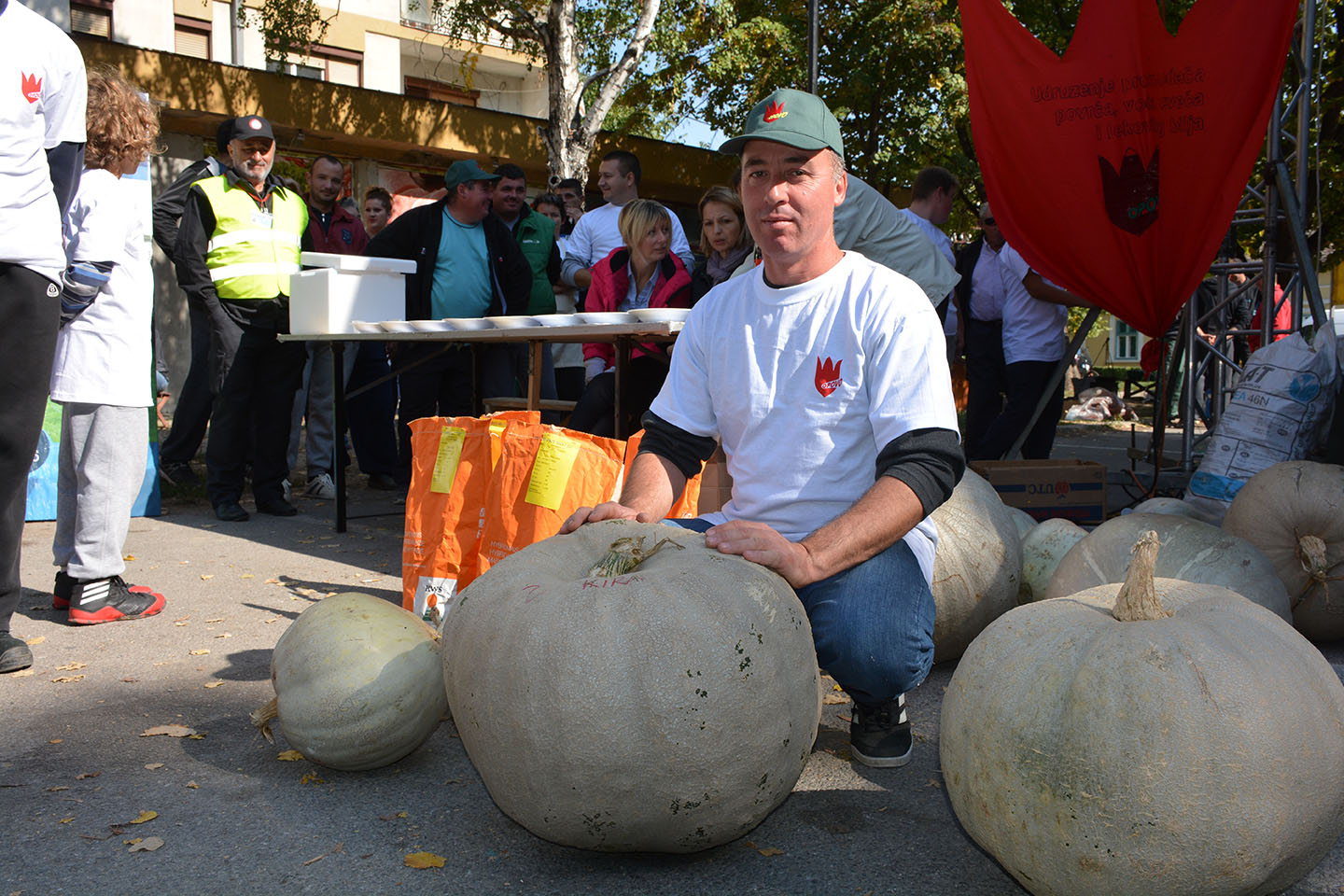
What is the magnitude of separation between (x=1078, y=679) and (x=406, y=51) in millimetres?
32065

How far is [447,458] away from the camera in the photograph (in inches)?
175

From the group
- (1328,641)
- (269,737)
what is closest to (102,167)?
(269,737)

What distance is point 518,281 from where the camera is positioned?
7.11m

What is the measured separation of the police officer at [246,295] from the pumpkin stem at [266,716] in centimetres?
400

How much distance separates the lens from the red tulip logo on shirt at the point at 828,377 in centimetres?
282

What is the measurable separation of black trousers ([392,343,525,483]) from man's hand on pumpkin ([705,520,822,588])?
4.58 metres

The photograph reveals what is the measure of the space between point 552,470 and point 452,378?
332cm

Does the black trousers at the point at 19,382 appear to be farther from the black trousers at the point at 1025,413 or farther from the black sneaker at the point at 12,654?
the black trousers at the point at 1025,413

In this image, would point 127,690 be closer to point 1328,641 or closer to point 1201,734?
point 1201,734

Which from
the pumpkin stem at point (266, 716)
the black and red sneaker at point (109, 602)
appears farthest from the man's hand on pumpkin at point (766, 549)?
the black and red sneaker at point (109, 602)

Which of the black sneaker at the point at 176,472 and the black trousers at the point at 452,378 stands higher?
the black trousers at the point at 452,378

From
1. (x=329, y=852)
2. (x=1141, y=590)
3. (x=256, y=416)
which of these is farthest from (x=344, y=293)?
(x=1141, y=590)

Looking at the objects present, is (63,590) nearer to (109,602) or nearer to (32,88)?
(109,602)

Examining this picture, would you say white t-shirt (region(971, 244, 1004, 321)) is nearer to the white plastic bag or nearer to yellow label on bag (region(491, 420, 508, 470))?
the white plastic bag
